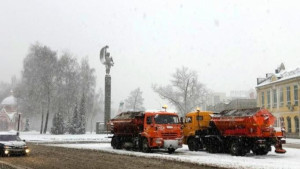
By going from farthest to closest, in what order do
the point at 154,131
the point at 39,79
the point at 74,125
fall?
1. the point at 39,79
2. the point at 74,125
3. the point at 154,131

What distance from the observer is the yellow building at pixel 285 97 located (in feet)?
164

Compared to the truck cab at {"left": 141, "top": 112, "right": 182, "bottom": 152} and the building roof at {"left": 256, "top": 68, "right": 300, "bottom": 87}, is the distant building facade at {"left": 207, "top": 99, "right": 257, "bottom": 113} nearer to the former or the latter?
the building roof at {"left": 256, "top": 68, "right": 300, "bottom": 87}

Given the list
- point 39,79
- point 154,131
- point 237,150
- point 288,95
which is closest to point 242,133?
point 237,150

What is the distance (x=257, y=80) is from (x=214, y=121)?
41371 mm

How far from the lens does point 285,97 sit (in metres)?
52.8

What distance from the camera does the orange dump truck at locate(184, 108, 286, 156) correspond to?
71.5ft

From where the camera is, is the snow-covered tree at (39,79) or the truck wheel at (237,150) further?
the snow-covered tree at (39,79)

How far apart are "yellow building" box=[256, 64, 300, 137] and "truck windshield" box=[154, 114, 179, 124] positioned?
28584mm

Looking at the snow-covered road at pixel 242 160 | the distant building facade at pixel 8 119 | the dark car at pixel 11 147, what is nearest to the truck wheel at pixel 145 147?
the snow-covered road at pixel 242 160

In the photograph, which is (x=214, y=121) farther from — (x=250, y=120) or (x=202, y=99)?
(x=202, y=99)

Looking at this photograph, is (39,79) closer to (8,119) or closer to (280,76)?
(280,76)

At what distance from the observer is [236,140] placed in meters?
22.6

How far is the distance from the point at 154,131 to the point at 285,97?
1371 inches

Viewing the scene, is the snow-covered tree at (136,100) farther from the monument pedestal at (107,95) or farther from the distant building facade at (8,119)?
the monument pedestal at (107,95)
